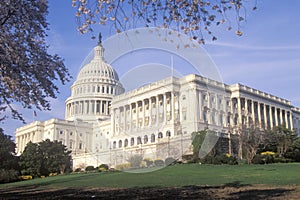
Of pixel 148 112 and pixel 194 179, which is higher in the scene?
pixel 148 112

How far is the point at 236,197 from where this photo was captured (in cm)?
1327

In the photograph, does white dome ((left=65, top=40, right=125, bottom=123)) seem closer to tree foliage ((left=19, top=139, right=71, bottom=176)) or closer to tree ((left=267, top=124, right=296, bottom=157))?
tree foliage ((left=19, top=139, right=71, bottom=176))

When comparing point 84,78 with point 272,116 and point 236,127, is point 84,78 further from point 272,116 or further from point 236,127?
point 236,127

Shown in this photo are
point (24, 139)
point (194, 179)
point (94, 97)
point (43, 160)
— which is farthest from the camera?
point (24, 139)

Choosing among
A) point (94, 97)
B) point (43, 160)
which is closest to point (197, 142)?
point (43, 160)

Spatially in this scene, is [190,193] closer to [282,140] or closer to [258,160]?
[258,160]

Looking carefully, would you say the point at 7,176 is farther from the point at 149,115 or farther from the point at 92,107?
the point at 92,107

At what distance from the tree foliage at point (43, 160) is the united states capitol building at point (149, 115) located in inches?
295

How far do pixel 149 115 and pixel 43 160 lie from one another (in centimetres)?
3641

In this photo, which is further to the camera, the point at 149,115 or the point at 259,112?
the point at 259,112

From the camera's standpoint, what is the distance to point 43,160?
178ft

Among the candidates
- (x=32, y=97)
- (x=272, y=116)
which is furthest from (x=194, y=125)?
(x=32, y=97)

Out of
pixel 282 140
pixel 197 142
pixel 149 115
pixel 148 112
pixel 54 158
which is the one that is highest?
pixel 148 112

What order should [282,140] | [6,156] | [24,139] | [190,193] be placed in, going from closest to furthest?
1. [190,193]
2. [6,156]
3. [282,140]
4. [24,139]
